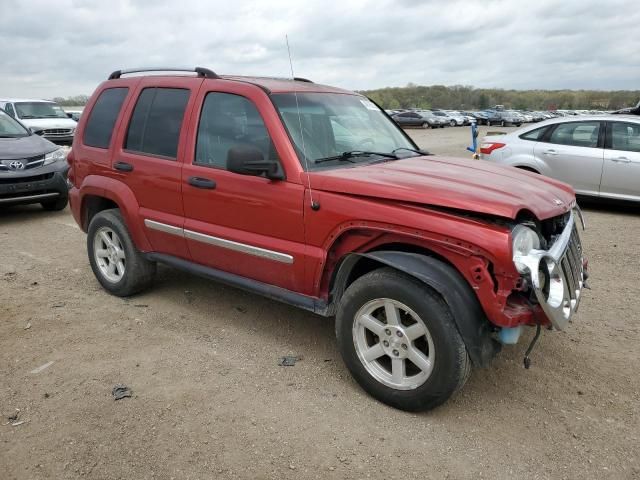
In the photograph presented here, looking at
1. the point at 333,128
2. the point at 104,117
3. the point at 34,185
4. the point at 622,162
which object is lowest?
the point at 34,185

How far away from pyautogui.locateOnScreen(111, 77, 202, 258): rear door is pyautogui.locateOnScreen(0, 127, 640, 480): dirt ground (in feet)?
2.62

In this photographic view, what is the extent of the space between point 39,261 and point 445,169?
4769 mm

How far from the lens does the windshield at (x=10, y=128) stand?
28.1 feet

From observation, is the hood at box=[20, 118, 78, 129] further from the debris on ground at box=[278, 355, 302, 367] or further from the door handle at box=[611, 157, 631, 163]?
the debris on ground at box=[278, 355, 302, 367]

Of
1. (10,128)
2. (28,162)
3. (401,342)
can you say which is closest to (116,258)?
(401,342)

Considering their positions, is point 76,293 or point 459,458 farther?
point 76,293

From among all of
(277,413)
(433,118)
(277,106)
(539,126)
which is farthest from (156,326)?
(433,118)

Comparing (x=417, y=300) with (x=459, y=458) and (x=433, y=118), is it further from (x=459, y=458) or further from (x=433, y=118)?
(x=433, y=118)

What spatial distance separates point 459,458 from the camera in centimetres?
276

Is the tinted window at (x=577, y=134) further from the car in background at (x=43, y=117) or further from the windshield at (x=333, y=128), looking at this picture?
the car in background at (x=43, y=117)

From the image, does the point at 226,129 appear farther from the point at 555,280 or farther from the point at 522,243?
the point at 555,280

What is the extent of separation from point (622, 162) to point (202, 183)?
273 inches

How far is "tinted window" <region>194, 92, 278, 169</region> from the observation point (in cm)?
365

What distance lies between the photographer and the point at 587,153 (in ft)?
27.5
